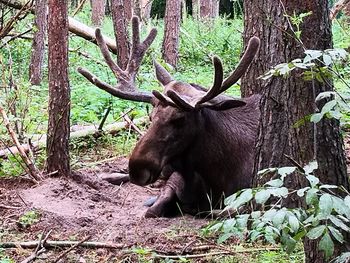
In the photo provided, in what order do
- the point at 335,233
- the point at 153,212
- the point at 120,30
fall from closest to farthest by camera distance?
the point at 335,233 → the point at 153,212 → the point at 120,30

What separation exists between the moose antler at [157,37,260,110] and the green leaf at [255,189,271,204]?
2620 millimetres

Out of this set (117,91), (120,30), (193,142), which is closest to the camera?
(193,142)

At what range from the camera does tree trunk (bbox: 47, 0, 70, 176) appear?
6883 mm

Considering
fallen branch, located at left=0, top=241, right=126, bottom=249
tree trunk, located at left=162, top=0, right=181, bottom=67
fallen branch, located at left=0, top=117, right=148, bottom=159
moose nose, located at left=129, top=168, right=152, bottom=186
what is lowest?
fallen branch, located at left=0, top=117, right=148, bottom=159

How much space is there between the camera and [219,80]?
5746 millimetres

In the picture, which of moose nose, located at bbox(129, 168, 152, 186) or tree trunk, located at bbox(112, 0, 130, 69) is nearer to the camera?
moose nose, located at bbox(129, 168, 152, 186)

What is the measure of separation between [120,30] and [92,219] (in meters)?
6.36

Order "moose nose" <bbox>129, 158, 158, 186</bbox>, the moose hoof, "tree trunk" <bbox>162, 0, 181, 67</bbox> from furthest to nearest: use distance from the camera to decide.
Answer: "tree trunk" <bbox>162, 0, 181, 67</bbox> → the moose hoof → "moose nose" <bbox>129, 158, 158, 186</bbox>

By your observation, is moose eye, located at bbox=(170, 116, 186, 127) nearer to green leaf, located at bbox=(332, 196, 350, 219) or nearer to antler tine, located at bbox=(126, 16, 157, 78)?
antler tine, located at bbox=(126, 16, 157, 78)

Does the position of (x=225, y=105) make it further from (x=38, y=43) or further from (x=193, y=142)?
(x=38, y=43)

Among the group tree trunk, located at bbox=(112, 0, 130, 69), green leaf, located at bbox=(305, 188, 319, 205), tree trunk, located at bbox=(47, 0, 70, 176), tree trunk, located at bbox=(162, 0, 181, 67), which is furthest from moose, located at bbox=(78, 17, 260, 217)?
tree trunk, located at bbox=(162, 0, 181, 67)

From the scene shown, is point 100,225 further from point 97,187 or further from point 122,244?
point 97,187

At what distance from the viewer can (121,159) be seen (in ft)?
28.7

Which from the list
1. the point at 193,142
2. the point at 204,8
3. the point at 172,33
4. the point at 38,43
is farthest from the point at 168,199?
the point at 204,8
